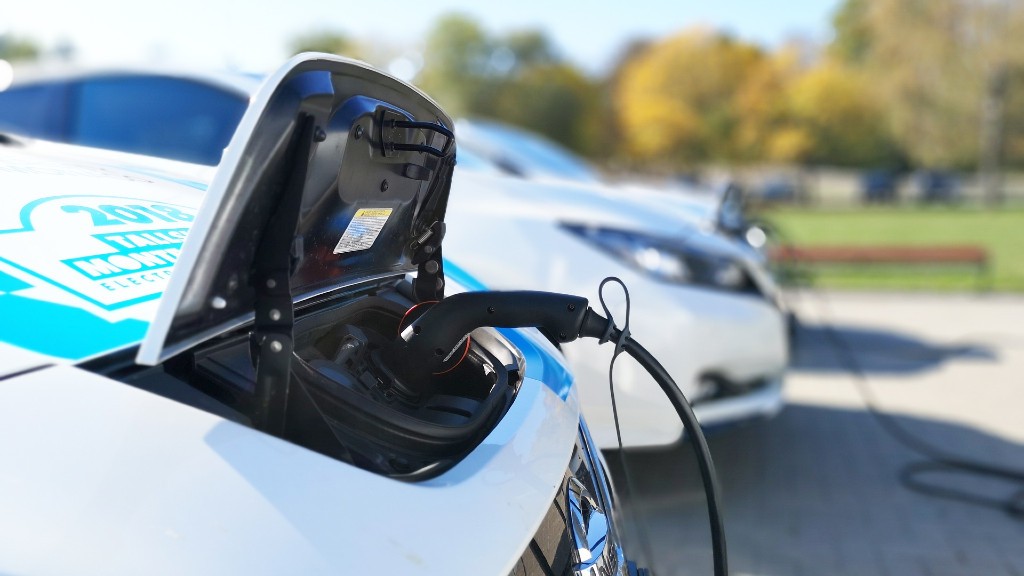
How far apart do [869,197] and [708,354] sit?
4925 cm

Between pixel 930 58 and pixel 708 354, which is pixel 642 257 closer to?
pixel 708 354

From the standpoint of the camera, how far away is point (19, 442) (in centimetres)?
115

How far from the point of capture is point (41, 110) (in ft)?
16.6

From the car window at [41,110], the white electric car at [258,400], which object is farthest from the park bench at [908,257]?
the white electric car at [258,400]

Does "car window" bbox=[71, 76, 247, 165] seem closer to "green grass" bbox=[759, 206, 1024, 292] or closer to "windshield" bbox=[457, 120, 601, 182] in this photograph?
"windshield" bbox=[457, 120, 601, 182]

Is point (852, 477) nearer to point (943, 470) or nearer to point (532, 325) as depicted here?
point (943, 470)

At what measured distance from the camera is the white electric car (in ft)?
3.76

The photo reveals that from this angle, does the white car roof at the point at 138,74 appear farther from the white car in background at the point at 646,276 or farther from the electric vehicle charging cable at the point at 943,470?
the electric vehicle charging cable at the point at 943,470

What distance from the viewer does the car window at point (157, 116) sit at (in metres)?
4.71

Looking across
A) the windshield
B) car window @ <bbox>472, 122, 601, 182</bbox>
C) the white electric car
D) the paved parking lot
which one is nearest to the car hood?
the white electric car

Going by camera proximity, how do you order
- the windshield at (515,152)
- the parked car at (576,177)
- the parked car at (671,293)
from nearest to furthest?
the parked car at (671,293) → the parked car at (576,177) → the windshield at (515,152)

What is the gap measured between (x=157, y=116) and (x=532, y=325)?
3.71 metres

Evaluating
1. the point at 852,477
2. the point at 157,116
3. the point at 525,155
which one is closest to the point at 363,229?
the point at 157,116

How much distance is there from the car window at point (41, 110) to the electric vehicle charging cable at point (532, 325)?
385 centimetres
